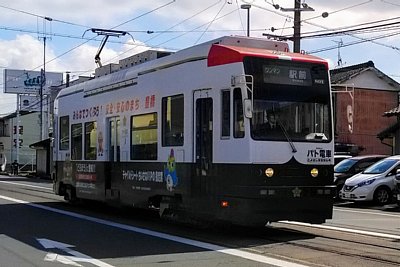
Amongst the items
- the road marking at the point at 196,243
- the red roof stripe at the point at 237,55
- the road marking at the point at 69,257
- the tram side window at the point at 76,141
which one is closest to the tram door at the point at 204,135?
the red roof stripe at the point at 237,55

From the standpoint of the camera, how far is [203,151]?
11375 mm

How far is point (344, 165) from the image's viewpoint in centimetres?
2364

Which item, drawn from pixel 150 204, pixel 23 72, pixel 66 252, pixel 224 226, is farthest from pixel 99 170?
pixel 23 72

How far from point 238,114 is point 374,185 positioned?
1117 cm

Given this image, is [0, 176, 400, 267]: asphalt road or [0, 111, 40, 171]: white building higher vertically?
[0, 111, 40, 171]: white building

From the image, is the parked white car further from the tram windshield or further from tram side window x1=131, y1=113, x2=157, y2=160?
tram side window x1=131, y1=113, x2=157, y2=160

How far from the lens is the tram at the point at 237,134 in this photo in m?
10.6

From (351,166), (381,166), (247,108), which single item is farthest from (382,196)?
(247,108)

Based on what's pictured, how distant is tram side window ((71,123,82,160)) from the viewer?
679 inches

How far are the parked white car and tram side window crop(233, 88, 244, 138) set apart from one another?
10950mm

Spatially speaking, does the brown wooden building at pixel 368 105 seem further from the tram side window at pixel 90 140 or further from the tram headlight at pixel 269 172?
the tram headlight at pixel 269 172

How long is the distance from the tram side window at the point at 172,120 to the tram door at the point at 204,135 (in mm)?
598

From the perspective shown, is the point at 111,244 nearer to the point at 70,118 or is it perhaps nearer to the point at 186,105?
the point at 186,105

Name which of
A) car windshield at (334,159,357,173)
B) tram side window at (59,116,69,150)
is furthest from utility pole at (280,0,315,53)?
tram side window at (59,116,69,150)
